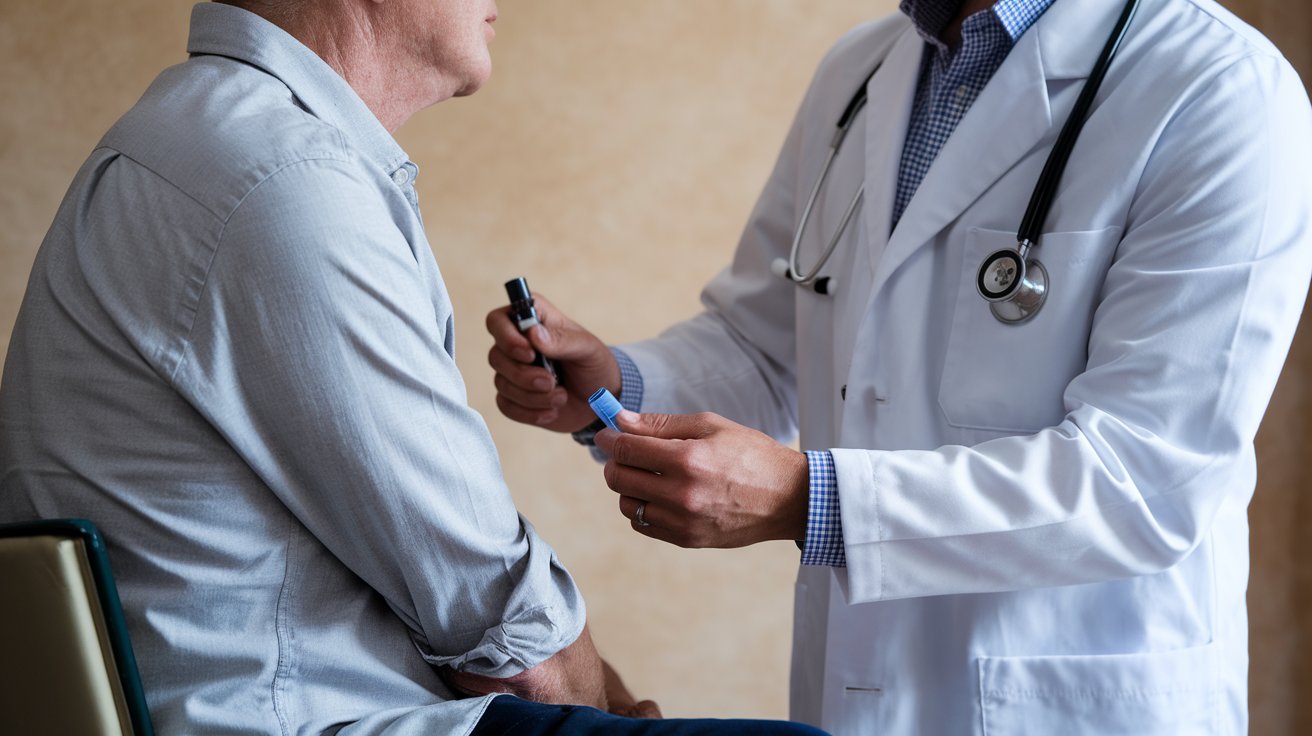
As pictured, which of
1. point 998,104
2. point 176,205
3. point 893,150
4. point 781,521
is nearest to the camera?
point 176,205

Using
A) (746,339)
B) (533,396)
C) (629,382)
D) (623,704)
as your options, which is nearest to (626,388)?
(629,382)

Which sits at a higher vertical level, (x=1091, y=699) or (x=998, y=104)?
(x=998, y=104)

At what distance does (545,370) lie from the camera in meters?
1.41

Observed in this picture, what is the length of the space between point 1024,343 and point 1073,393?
8 cm

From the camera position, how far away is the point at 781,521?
3.39 ft

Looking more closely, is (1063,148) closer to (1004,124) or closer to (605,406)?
(1004,124)

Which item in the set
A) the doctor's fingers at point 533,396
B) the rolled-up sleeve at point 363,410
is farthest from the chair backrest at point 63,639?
the doctor's fingers at point 533,396

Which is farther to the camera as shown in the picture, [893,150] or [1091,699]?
[893,150]

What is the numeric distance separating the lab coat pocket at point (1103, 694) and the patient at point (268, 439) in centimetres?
38

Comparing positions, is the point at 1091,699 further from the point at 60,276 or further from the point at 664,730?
the point at 60,276

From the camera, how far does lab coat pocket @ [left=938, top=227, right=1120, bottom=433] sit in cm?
111

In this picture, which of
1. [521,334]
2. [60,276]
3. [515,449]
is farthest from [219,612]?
[515,449]

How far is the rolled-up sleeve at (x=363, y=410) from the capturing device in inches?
32.5

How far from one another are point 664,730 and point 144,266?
0.56 metres
